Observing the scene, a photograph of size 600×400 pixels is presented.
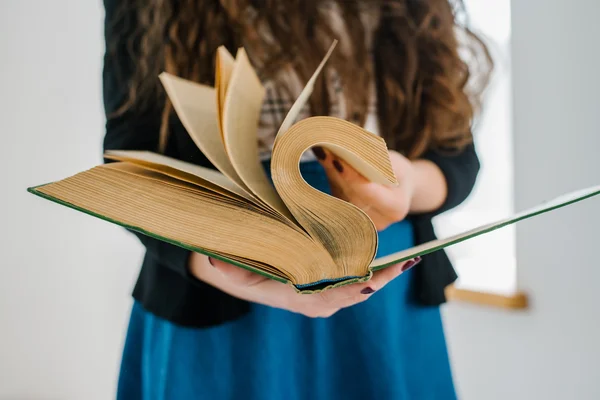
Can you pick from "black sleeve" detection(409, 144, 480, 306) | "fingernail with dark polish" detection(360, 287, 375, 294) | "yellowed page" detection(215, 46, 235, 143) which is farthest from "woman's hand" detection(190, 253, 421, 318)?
"black sleeve" detection(409, 144, 480, 306)

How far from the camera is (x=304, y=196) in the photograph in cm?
33

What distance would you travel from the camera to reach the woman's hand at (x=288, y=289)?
364 mm

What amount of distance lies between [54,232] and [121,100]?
20 centimetres

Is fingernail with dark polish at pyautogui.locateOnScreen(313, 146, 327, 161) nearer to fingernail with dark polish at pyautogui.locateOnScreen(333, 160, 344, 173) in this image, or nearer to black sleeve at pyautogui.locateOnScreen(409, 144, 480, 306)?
fingernail with dark polish at pyautogui.locateOnScreen(333, 160, 344, 173)

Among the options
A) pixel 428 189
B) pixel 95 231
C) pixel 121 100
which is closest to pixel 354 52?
pixel 428 189

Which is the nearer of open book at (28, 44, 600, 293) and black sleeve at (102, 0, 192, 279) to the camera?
open book at (28, 44, 600, 293)

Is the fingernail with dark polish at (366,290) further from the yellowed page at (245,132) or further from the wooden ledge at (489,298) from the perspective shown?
the wooden ledge at (489,298)

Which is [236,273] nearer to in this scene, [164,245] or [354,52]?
[164,245]

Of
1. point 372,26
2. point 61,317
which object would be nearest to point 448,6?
point 372,26

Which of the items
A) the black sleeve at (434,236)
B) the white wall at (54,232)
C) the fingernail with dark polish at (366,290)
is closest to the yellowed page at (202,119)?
the fingernail with dark polish at (366,290)

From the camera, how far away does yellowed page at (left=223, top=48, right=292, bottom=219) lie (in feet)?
1.18

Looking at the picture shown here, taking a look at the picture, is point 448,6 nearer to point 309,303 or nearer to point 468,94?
point 468,94

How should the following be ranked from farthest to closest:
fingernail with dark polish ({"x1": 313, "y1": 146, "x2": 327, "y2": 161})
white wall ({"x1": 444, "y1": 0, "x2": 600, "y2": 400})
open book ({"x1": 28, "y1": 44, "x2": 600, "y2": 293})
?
1. white wall ({"x1": 444, "y1": 0, "x2": 600, "y2": 400})
2. fingernail with dark polish ({"x1": 313, "y1": 146, "x2": 327, "y2": 161})
3. open book ({"x1": 28, "y1": 44, "x2": 600, "y2": 293})

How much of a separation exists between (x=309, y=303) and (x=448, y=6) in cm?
51
